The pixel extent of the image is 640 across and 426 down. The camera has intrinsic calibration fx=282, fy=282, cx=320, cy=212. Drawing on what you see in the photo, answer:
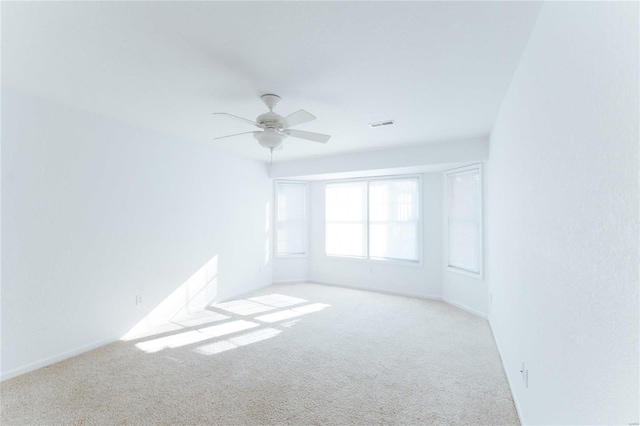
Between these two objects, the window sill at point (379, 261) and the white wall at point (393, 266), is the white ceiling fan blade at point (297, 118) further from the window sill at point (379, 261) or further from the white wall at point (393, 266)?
the window sill at point (379, 261)

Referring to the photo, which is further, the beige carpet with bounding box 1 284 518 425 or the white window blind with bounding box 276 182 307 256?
the white window blind with bounding box 276 182 307 256

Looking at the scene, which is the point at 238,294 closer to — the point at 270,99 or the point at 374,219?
the point at 374,219

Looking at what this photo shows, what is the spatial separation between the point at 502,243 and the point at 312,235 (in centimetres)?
397

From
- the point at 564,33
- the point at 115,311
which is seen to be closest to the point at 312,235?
the point at 115,311

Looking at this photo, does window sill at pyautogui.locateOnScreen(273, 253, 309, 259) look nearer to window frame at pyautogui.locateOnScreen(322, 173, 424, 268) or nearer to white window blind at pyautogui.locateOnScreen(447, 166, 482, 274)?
window frame at pyautogui.locateOnScreen(322, 173, 424, 268)

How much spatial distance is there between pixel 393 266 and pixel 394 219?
2.93 feet

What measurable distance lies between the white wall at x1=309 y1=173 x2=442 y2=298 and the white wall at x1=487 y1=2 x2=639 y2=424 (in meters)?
3.05

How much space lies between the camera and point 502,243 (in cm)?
276

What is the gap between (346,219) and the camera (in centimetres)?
593

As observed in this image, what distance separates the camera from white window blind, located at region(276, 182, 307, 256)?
6.06m

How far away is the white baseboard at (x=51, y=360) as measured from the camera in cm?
247

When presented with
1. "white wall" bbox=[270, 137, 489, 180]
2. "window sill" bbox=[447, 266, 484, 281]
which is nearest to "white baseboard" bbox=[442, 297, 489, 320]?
"window sill" bbox=[447, 266, 484, 281]

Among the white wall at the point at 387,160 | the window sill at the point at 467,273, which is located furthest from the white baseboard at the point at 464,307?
the white wall at the point at 387,160

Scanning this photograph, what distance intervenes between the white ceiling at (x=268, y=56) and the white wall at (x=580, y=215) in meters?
0.41
